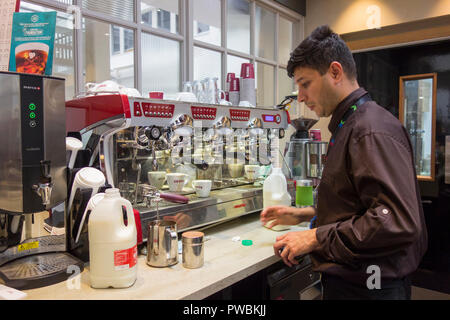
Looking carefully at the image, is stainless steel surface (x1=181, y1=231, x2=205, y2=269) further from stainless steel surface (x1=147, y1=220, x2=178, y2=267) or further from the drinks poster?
the drinks poster

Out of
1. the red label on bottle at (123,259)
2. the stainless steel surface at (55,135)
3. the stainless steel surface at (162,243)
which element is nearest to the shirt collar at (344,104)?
the stainless steel surface at (162,243)

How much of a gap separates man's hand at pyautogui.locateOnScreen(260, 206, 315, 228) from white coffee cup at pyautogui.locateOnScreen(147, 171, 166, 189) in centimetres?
53

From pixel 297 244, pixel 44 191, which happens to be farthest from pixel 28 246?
pixel 297 244

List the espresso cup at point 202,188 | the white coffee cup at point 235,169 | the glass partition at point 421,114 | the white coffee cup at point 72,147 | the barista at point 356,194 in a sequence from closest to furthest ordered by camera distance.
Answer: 1. the barista at point 356,194
2. the white coffee cup at point 72,147
3. the espresso cup at point 202,188
4. the white coffee cup at point 235,169
5. the glass partition at point 421,114

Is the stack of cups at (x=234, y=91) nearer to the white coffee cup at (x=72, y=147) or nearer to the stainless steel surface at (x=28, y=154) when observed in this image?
the white coffee cup at (x=72, y=147)

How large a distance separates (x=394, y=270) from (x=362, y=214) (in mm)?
180

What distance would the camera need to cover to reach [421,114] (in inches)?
122

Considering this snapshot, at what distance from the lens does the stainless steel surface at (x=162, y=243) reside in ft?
4.03

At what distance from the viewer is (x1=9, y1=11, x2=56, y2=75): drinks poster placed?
1.18 meters

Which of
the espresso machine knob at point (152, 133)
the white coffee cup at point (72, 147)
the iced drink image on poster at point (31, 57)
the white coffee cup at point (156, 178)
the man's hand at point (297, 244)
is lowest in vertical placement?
the man's hand at point (297, 244)

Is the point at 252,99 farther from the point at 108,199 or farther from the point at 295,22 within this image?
the point at 295,22

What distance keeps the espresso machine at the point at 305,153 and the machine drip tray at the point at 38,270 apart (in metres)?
1.53

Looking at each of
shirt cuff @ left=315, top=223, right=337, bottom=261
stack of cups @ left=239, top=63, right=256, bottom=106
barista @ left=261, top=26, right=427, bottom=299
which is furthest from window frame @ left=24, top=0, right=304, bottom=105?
shirt cuff @ left=315, top=223, right=337, bottom=261

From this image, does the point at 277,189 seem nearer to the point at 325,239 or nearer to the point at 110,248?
the point at 325,239
